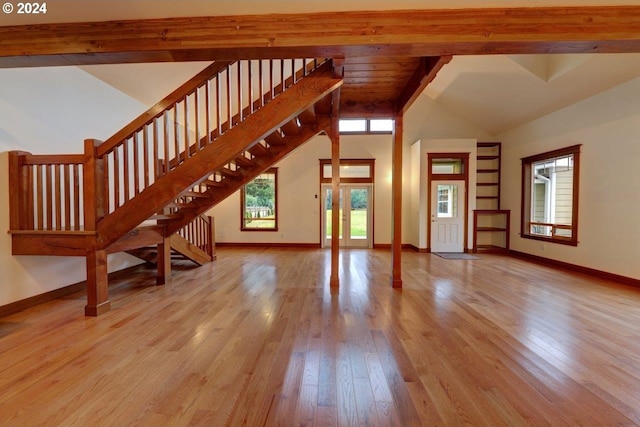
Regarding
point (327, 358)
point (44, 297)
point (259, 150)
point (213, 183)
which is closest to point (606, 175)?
point (327, 358)

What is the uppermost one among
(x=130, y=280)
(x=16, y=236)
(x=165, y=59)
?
(x=165, y=59)

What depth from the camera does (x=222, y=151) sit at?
2854mm

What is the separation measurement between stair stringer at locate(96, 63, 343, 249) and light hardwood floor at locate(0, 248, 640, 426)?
1.03 m

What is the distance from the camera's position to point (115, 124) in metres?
4.48

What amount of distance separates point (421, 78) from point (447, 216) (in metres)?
4.88

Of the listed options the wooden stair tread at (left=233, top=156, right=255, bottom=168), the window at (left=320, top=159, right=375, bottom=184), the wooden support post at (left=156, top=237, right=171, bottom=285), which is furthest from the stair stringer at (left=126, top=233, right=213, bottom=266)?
the window at (left=320, top=159, right=375, bottom=184)

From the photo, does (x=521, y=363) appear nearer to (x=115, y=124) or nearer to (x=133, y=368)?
(x=133, y=368)

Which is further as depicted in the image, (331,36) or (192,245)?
(192,245)

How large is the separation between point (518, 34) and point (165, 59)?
274 cm

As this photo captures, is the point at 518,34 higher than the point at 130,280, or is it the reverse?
the point at 518,34

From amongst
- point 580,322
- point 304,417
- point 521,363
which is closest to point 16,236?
point 304,417

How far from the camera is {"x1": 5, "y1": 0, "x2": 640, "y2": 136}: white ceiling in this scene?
192 cm

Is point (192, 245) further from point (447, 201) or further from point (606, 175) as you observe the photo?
point (606, 175)

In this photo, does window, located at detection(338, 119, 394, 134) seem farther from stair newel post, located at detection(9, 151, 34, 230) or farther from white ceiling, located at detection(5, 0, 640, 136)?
stair newel post, located at detection(9, 151, 34, 230)
